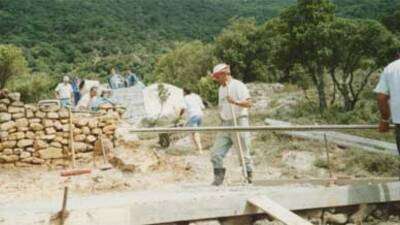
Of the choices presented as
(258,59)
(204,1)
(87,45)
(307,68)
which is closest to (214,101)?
(307,68)

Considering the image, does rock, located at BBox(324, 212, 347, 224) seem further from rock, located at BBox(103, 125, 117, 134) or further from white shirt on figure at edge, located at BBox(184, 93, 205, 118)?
rock, located at BBox(103, 125, 117, 134)

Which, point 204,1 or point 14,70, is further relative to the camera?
point 204,1

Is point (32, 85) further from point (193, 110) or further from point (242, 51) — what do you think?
point (193, 110)

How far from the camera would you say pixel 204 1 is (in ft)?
319

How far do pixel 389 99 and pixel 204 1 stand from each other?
92.9 metres

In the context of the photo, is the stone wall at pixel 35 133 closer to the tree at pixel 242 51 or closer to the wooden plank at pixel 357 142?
the wooden plank at pixel 357 142

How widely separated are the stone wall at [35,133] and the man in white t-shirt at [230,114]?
21.2 ft

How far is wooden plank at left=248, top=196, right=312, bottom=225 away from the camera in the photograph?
5.18 m

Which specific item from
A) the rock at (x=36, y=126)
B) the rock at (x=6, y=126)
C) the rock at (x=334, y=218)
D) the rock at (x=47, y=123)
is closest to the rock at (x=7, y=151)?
the rock at (x=6, y=126)

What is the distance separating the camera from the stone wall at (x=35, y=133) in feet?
43.5

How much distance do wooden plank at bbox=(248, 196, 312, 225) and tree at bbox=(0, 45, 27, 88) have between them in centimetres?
4970

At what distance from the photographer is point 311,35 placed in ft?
69.9

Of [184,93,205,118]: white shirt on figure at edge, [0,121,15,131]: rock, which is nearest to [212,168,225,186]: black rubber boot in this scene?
[184,93,205,118]: white shirt on figure at edge

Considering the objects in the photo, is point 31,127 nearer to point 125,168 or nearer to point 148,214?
point 125,168
